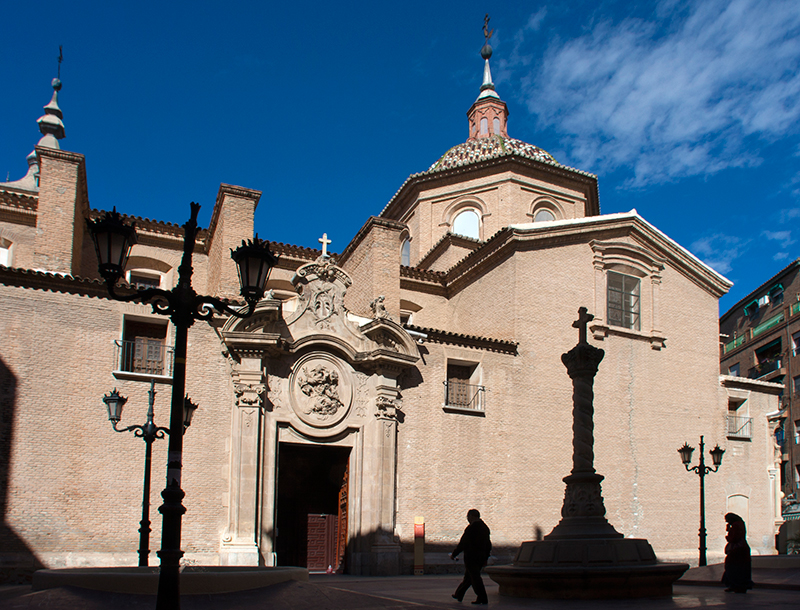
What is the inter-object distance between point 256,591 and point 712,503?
53.4 ft

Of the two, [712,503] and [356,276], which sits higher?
[356,276]

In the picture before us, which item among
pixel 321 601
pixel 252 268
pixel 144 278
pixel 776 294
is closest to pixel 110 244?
pixel 252 268

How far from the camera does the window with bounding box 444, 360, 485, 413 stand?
1775 cm

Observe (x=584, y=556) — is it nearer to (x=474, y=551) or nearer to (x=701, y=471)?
A: (x=474, y=551)

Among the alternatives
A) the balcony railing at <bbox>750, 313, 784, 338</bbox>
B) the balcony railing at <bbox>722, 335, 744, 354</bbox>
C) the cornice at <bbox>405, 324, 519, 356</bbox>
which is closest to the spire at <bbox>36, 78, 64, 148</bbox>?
the cornice at <bbox>405, 324, 519, 356</bbox>

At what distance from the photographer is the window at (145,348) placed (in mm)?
14758

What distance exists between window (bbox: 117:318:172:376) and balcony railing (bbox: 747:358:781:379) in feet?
115

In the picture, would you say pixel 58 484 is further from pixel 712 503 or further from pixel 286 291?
pixel 712 503

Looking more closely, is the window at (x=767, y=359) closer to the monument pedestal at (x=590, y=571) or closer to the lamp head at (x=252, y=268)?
the monument pedestal at (x=590, y=571)

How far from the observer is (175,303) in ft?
21.7

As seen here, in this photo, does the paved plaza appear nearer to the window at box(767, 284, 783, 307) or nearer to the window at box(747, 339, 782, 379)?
the window at box(747, 339, 782, 379)

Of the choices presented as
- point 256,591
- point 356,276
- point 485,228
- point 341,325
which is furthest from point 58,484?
point 485,228

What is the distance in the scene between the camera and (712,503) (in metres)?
20.2

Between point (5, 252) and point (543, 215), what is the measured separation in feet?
53.3
